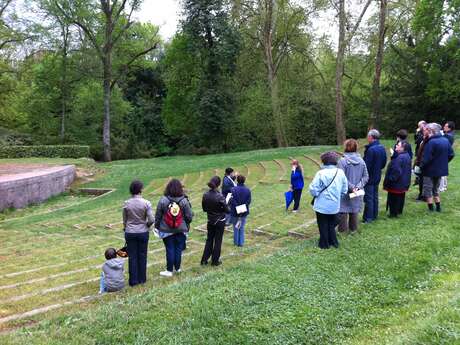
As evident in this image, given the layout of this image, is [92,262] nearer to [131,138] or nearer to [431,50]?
[431,50]

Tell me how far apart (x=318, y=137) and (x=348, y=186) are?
24372 millimetres

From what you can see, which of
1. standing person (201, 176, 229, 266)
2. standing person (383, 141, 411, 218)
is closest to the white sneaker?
standing person (201, 176, 229, 266)

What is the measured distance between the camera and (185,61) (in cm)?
3130

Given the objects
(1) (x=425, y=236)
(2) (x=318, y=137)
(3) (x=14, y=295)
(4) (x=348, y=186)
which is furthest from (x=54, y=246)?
(2) (x=318, y=137)

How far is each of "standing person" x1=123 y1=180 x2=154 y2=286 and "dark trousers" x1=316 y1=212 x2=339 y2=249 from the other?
2.46 m

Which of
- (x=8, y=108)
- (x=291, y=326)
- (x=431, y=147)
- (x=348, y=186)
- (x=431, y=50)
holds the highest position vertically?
(x=431, y=50)

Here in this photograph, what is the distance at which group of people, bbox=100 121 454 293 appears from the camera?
5.90 meters

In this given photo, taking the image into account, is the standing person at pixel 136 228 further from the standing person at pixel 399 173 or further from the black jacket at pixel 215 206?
the standing person at pixel 399 173

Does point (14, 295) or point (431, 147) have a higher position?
point (431, 147)

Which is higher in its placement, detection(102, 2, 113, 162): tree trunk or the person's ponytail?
detection(102, 2, 113, 162): tree trunk

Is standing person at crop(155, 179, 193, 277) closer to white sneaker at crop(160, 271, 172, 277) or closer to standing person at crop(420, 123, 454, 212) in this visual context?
white sneaker at crop(160, 271, 172, 277)

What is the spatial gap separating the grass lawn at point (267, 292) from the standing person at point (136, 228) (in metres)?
0.30

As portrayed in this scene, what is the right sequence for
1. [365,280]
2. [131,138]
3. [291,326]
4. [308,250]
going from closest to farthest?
[291,326], [365,280], [308,250], [131,138]

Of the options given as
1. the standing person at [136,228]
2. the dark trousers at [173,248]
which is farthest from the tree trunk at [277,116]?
the standing person at [136,228]
